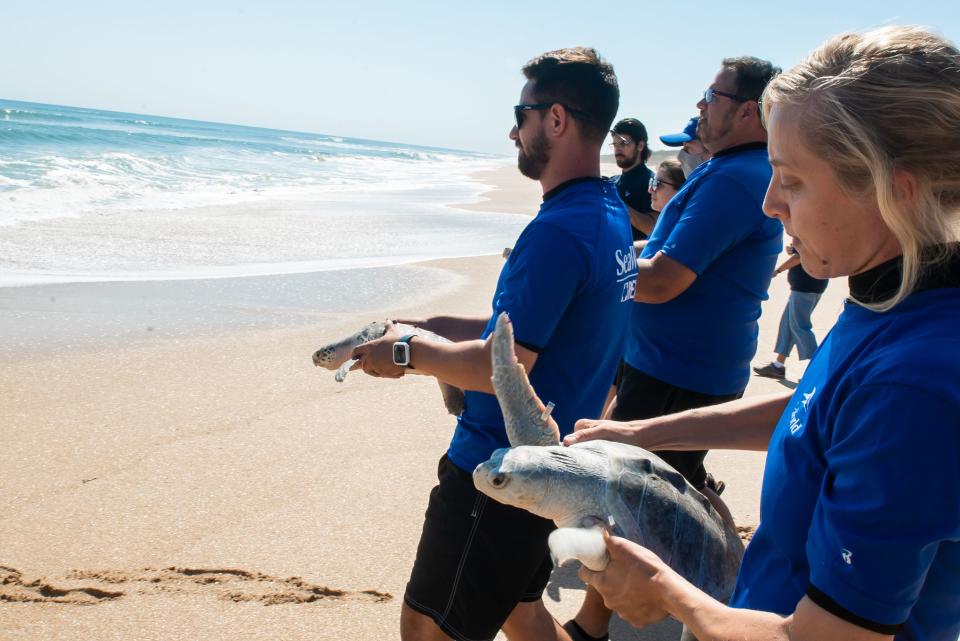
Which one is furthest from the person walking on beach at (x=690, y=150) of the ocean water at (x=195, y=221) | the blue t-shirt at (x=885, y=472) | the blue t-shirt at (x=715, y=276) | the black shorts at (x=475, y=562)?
the ocean water at (x=195, y=221)

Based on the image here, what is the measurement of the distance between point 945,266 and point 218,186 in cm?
2075

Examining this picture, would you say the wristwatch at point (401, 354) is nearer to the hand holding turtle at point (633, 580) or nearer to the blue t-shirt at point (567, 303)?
the blue t-shirt at point (567, 303)

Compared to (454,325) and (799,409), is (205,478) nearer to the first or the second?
(454,325)

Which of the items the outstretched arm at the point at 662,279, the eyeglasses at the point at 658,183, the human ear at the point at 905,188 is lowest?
the outstretched arm at the point at 662,279

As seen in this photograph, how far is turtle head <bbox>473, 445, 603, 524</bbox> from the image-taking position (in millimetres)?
1665

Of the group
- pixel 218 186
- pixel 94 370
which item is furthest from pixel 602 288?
pixel 218 186

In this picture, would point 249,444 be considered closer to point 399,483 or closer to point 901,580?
point 399,483

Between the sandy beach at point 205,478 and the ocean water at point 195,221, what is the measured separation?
7.21ft

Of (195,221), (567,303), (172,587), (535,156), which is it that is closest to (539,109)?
(535,156)

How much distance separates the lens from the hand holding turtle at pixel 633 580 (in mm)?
1320

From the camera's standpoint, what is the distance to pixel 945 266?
40.4 inches

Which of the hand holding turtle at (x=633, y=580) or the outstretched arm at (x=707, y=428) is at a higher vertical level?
Result: the outstretched arm at (x=707, y=428)

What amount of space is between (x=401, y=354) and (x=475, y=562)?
670 millimetres

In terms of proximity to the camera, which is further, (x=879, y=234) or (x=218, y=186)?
(x=218, y=186)
